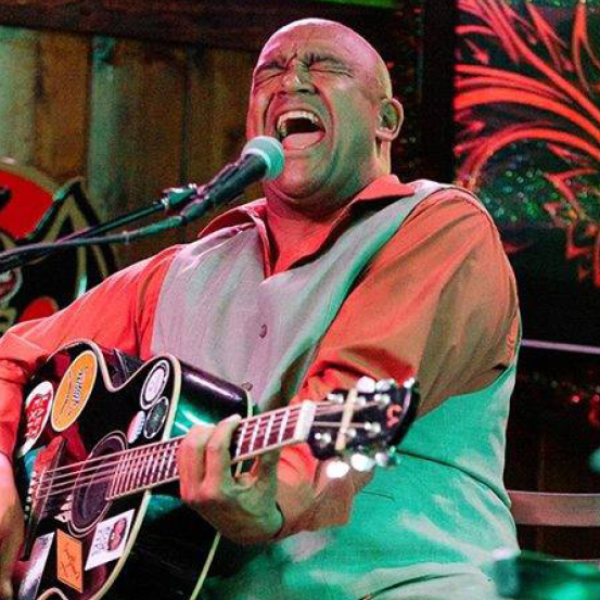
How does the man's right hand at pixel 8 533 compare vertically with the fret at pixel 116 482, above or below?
below

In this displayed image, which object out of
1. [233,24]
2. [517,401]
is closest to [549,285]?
[517,401]

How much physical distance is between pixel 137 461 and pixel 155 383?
0.48 feet

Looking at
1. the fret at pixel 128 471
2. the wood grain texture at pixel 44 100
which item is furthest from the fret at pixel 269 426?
the wood grain texture at pixel 44 100

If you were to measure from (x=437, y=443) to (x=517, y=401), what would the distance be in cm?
190

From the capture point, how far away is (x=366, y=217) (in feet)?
8.77

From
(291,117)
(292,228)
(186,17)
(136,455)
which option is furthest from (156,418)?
(186,17)

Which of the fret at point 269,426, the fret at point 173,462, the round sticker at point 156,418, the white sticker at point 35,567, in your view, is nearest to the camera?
the fret at point 269,426

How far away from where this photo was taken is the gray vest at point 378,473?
7.82 ft

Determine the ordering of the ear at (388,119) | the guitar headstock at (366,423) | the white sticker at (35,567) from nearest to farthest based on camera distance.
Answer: the guitar headstock at (366,423) → the white sticker at (35,567) → the ear at (388,119)

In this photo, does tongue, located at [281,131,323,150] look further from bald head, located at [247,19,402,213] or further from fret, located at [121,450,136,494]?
fret, located at [121,450,136,494]

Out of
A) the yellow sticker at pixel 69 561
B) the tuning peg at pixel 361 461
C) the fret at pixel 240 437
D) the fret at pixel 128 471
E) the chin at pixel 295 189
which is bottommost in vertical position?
the yellow sticker at pixel 69 561

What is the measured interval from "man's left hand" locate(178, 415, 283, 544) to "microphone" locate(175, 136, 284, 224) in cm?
37

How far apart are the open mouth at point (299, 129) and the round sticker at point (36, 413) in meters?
0.68

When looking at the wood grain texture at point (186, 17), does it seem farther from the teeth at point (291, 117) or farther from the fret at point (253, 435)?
the fret at point (253, 435)
